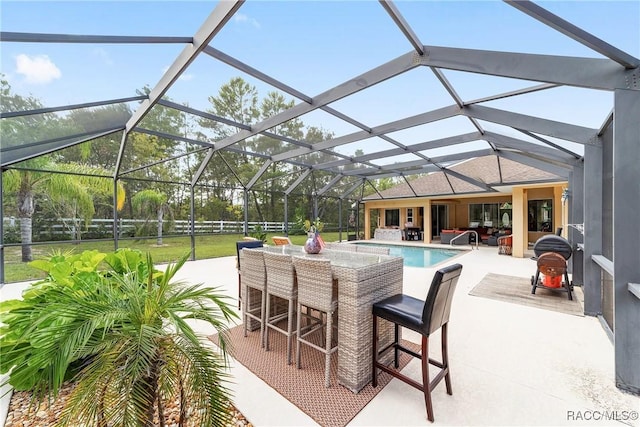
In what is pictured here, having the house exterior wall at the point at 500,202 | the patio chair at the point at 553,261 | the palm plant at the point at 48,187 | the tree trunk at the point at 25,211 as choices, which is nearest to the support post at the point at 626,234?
the patio chair at the point at 553,261

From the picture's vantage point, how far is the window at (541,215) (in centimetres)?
1251

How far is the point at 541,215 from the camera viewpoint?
42.2ft

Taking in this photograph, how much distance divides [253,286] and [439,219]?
15823 millimetres

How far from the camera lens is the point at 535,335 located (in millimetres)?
3346

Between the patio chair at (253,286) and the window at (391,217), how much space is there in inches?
605

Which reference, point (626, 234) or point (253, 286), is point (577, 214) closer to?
point (626, 234)

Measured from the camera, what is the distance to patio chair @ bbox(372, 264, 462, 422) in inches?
78.5

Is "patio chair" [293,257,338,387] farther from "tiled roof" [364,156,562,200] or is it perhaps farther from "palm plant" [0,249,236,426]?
"tiled roof" [364,156,562,200]

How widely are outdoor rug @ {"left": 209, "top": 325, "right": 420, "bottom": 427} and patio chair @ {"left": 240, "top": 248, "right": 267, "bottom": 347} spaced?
0.23 metres

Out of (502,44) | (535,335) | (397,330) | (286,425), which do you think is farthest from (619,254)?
(286,425)

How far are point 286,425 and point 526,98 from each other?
5.07 meters

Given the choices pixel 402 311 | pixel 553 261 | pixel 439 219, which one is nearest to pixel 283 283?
pixel 402 311

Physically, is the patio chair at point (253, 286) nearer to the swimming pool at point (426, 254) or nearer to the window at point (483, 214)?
the swimming pool at point (426, 254)

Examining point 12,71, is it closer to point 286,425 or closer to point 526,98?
point 286,425
